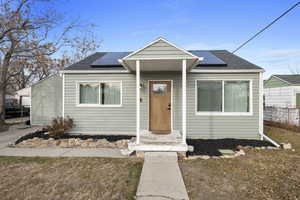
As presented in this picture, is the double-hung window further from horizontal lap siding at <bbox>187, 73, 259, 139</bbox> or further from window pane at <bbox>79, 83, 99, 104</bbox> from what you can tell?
horizontal lap siding at <bbox>187, 73, 259, 139</bbox>

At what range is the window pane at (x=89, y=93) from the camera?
23.1 feet

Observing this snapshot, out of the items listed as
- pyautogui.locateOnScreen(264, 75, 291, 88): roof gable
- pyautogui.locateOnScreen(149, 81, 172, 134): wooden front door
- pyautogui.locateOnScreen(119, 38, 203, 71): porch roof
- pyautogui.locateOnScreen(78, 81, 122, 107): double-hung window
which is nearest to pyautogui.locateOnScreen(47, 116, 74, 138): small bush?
pyautogui.locateOnScreen(78, 81, 122, 107): double-hung window

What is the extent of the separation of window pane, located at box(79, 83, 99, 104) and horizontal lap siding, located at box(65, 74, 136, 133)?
0.26 meters

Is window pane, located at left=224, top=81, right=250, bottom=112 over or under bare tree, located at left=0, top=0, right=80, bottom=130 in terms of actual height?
under

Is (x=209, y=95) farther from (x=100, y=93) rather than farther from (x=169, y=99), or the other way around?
(x=100, y=93)

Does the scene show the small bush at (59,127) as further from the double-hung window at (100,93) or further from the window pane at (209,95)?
the window pane at (209,95)

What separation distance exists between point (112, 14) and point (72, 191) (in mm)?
10494

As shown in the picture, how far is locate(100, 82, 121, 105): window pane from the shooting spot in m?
7.01

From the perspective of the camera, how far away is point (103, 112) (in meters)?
7.02

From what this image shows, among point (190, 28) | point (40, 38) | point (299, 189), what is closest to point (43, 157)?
point (299, 189)

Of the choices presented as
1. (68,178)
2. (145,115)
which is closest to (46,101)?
(145,115)

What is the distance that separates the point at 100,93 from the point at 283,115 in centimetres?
1063

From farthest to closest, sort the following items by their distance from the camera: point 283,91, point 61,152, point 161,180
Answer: point 283,91 → point 61,152 → point 161,180

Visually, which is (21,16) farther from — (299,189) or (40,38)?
(299,189)
